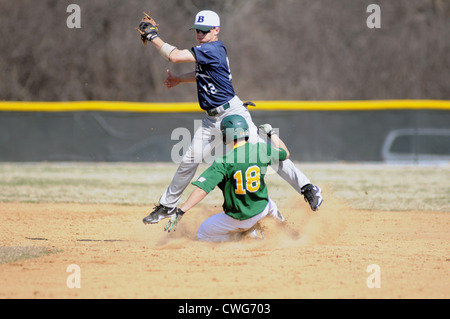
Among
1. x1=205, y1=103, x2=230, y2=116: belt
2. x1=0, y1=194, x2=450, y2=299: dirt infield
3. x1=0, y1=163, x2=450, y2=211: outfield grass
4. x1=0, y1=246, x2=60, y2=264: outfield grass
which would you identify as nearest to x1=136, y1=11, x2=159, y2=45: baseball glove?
x1=205, y1=103, x2=230, y2=116: belt

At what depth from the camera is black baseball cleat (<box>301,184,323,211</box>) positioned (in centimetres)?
616

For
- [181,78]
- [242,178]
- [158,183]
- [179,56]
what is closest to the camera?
[242,178]

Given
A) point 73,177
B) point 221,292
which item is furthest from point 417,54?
point 221,292

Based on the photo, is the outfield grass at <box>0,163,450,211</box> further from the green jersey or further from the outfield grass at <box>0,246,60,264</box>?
the outfield grass at <box>0,246,60,264</box>

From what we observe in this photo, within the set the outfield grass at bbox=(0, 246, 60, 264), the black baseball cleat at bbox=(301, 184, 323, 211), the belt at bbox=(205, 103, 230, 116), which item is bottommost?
the outfield grass at bbox=(0, 246, 60, 264)

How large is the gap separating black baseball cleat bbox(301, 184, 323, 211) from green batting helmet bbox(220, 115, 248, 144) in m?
1.00

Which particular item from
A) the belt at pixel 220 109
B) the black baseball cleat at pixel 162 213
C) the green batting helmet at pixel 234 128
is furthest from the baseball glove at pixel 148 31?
the black baseball cleat at pixel 162 213

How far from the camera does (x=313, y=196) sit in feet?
20.2

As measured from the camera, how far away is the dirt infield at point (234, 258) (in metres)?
4.44

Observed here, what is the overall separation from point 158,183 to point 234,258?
665 centimetres

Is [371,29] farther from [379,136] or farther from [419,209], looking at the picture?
[419,209]

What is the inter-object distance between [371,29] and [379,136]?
Answer: 13861mm

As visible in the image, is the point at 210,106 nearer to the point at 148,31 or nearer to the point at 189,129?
the point at 148,31

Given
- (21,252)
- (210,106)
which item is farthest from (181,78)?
(21,252)
